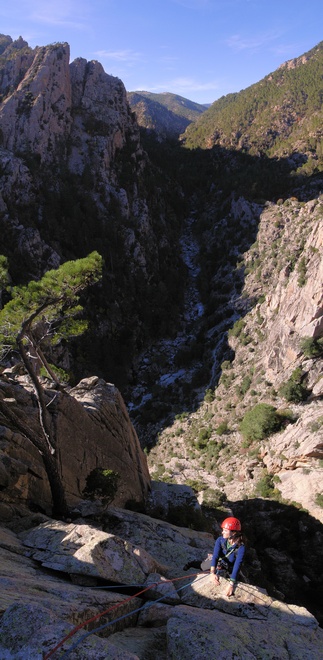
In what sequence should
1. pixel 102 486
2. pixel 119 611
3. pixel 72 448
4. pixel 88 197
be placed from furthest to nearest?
1. pixel 88 197
2. pixel 72 448
3. pixel 102 486
4. pixel 119 611

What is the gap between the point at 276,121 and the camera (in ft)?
250

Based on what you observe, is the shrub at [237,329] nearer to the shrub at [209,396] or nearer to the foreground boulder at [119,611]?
the shrub at [209,396]

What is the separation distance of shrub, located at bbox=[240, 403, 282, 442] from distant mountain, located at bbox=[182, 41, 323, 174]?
46.3 metres

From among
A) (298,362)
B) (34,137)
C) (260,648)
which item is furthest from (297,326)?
(34,137)

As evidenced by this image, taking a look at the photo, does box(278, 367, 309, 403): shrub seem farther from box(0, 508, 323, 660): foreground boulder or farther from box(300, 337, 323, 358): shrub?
box(0, 508, 323, 660): foreground boulder

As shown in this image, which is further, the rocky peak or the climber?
the rocky peak

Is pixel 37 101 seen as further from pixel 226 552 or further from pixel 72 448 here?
pixel 226 552

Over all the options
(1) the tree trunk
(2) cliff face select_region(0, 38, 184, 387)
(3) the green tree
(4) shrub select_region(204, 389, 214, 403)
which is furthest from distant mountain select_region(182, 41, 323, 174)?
(1) the tree trunk

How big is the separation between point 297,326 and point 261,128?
210 ft

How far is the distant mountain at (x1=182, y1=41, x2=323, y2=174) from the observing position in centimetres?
6731

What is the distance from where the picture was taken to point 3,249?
39625 mm

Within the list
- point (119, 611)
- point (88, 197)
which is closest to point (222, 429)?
point (119, 611)

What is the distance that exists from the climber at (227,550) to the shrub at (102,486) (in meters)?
6.00

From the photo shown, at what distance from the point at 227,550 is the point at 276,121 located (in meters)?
87.4
